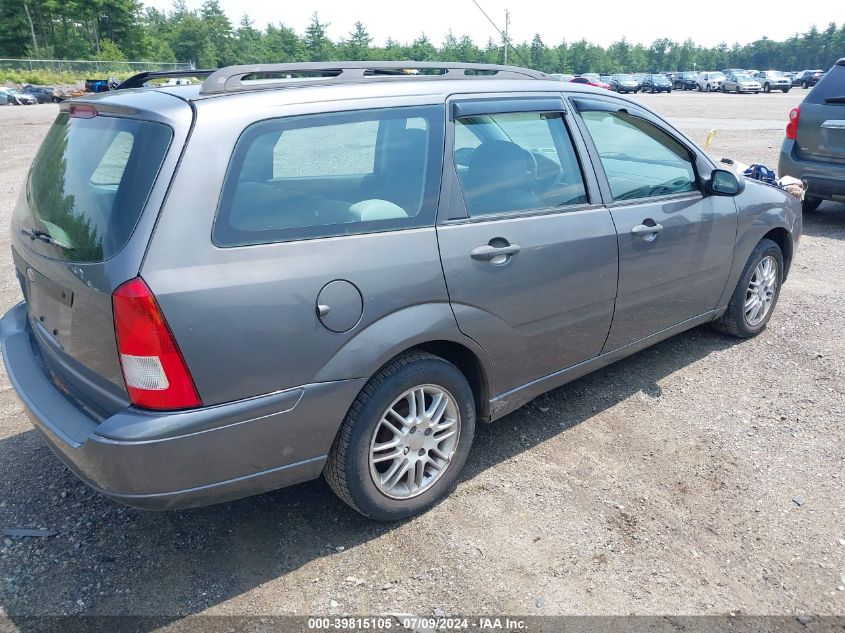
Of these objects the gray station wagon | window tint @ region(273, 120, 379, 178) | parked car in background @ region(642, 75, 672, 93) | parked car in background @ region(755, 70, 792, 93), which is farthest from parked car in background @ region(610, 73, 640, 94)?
window tint @ region(273, 120, 379, 178)

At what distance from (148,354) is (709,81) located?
61759mm

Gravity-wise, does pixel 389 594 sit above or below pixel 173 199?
below

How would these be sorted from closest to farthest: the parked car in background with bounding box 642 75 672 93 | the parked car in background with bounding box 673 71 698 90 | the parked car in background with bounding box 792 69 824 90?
the parked car in background with bounding box 642 75 672 93 → the parked car in background with bounding box 673 71 698 90 → the parked car in background with bounding box 792 69 824 90

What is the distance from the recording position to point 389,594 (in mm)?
2668

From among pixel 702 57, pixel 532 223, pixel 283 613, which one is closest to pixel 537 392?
pixel 532 223

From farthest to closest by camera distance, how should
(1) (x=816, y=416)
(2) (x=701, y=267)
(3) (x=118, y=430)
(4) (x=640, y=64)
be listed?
1. (4) (x=640, y=64)
2. (2) (x=701, y=267)
3. (1) (x=816, y=416)
4. (3) (x=118, y=430)

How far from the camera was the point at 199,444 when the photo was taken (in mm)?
2396

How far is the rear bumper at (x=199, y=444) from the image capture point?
2354 millimetres

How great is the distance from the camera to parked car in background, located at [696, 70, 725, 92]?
5475 cm

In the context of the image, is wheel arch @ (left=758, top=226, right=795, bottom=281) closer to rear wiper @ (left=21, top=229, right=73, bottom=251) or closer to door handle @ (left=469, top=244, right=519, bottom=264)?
door handle @ (left=469, top=244, right=519, bottom=264)

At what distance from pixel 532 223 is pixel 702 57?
129488 millimetres

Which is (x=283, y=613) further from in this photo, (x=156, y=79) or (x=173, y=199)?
(x=156, y=79)

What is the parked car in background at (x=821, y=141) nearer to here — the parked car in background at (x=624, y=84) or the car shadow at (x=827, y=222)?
the car shadow at (x=827, y=222)

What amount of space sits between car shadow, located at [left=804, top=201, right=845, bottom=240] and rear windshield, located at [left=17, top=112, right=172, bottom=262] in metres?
8.06
